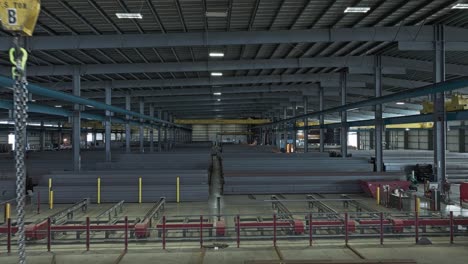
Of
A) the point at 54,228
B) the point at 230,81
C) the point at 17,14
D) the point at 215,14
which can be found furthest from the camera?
the point at 230,81

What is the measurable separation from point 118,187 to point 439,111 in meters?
17.3

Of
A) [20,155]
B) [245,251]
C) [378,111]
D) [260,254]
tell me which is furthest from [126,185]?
[20,155]

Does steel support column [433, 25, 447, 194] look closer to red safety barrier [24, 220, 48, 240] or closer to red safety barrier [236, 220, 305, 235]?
red safety barrier [236, 220, 305, 235]

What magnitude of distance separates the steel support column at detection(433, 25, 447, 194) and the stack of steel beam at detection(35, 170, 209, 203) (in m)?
12.4

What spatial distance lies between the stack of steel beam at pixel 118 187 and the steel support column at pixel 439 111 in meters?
12.4

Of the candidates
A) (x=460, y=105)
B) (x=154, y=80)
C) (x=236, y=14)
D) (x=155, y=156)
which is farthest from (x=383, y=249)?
(x=154, y=80)

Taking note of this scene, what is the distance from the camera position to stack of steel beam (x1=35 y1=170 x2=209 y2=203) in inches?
808

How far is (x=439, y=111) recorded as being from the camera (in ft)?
56.5

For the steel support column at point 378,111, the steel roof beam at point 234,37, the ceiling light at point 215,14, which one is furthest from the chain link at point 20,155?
the steel support column at point 378,111

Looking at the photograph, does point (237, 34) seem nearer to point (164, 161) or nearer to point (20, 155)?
point (20, 155)

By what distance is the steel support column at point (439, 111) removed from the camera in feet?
57.1

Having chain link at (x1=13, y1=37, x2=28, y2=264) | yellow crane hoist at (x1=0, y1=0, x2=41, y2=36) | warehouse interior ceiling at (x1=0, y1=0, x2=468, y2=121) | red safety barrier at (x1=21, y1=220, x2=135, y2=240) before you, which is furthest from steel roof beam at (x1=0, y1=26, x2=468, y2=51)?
chain link at (x1=13, y1=37, x2=28, y2=264)

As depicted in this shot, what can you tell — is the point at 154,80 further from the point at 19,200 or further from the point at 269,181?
the point at 19,200

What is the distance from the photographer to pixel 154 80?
31.9m
